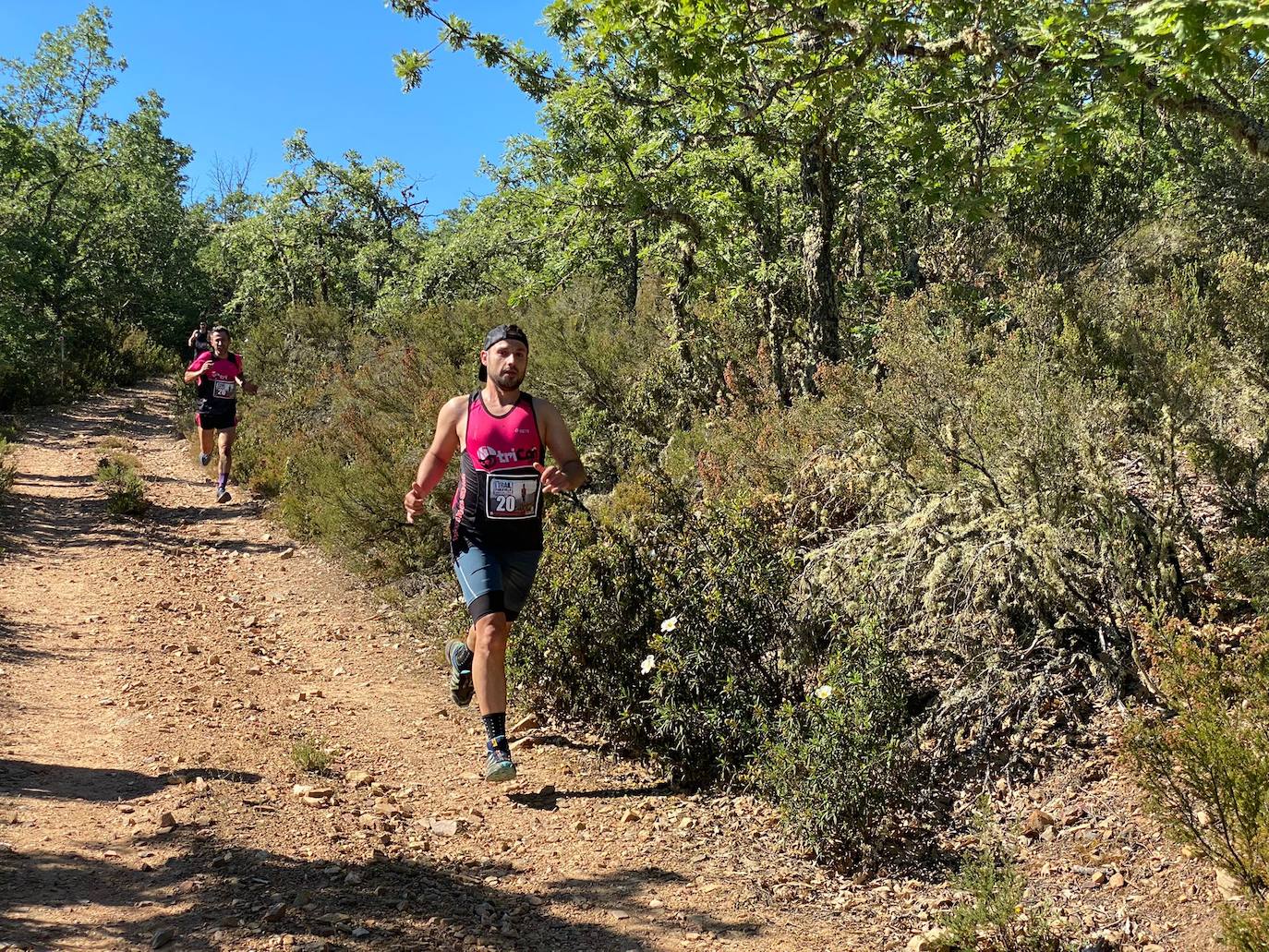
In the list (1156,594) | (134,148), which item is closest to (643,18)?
(1156,594)

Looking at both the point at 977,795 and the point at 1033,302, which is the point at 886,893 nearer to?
the point at 977,795

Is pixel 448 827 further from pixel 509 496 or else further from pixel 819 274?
pixel 819 274

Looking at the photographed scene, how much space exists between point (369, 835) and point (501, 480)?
1573mm

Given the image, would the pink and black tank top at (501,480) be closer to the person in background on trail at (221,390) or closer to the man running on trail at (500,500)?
the man running on trail at (500,500)

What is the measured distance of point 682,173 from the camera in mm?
8219

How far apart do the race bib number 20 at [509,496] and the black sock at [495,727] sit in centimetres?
91

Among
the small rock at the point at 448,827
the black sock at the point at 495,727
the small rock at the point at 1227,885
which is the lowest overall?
the small rock at the point at 448,827

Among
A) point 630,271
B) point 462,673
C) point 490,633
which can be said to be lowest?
point 462,673

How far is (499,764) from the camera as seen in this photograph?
3939 millimetres

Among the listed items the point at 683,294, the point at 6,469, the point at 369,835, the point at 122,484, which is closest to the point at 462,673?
the point at 369,835

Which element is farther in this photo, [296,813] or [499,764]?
[499,764]

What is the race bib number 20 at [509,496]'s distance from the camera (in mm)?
4051

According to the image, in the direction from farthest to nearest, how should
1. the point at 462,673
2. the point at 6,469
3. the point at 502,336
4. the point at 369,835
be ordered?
the point at 6,469, the point at 462,673, the point at 502,336, the point at 369,835

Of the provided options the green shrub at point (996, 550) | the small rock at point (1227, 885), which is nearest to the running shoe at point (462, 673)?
the green shrub at point (996, 550)
